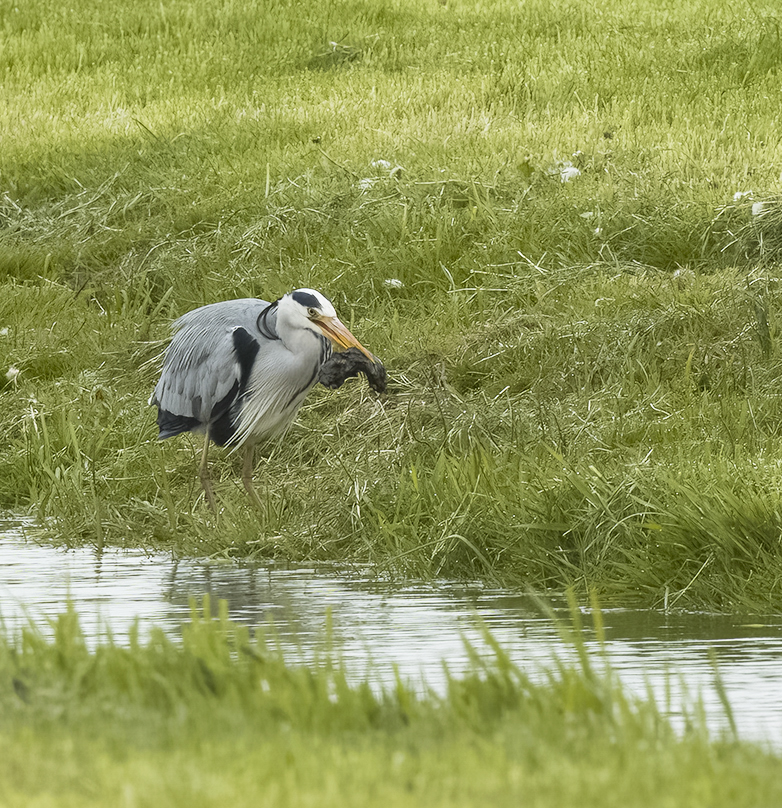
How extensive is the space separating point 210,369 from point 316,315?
2.41 ft

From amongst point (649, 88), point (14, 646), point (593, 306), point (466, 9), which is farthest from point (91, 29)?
point (14, 646)

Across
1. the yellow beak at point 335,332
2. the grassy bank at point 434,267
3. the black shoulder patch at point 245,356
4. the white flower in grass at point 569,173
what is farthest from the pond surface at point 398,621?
the white flower in grass at point 569,173

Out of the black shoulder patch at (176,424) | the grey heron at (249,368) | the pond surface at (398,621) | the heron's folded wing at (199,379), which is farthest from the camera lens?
the black shoulder patch at (176,424)

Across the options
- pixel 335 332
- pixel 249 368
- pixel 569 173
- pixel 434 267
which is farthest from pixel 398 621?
pixel 569 173

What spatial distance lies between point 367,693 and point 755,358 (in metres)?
5.40

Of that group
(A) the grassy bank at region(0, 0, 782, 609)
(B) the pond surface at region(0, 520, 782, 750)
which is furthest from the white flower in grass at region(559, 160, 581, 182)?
(B) the pond surface at region(0, 520, 782, 750)

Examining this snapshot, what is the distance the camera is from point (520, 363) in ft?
30.3

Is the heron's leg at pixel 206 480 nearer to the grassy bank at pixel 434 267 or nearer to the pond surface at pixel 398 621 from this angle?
the grassy bank at pixel 434 267

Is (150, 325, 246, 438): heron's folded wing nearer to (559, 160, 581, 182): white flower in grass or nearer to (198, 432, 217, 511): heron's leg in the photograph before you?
(198, 432, 217, 511): heron's leg

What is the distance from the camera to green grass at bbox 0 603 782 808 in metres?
3.02

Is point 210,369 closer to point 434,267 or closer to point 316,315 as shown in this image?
point 316,315

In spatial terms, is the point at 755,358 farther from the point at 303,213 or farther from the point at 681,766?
the point at 681,766

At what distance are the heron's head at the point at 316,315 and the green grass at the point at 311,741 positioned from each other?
3524 mm

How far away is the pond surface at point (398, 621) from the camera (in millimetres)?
4762
